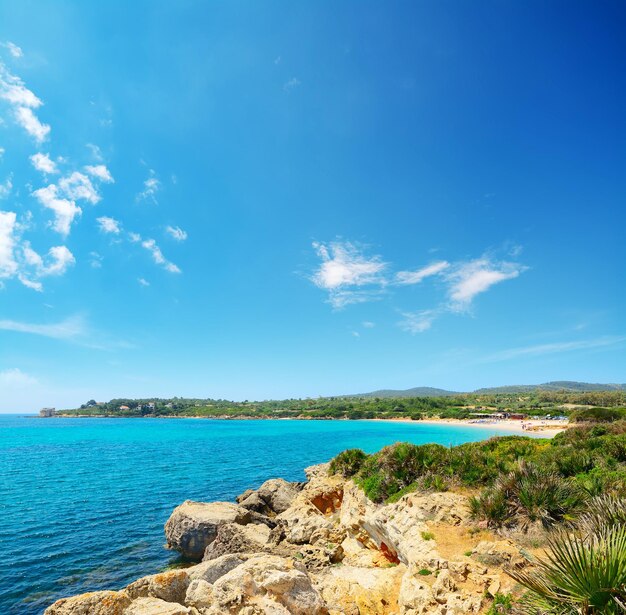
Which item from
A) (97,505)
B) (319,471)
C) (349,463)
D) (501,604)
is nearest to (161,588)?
(501,604)

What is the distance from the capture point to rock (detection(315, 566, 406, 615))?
10.6 m

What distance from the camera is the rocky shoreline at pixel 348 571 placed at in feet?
29.4

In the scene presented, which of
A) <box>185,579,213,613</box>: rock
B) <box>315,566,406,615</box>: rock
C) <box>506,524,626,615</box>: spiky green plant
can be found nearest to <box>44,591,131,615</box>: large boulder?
<box>185,579,213,613</box>: rock

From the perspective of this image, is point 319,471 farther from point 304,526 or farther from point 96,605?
point 96,605

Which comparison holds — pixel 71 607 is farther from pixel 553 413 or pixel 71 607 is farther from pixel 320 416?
pixel 320 416

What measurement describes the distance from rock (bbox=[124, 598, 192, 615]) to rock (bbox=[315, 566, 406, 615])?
4.66 m

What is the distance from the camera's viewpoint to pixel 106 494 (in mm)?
33344

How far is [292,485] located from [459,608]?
25.2 meters

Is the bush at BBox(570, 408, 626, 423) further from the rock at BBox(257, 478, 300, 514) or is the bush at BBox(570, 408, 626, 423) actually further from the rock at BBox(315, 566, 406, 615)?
the rock at BBox(315, 566, 406, 615)

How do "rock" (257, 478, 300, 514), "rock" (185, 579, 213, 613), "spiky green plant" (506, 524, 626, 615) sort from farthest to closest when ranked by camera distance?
"rock" (257, 478, 300, 514)
"rock" (185, 579, 213, 613)
"spiky green plant" (506, 524, 626, 615)

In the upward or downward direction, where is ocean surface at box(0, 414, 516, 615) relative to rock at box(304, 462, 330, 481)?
downward

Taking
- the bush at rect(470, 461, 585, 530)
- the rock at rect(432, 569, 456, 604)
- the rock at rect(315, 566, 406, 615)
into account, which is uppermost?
the bush at rect(470, 461, 585, 530)

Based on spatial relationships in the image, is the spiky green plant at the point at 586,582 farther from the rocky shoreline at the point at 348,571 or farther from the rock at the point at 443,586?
the rock at the point at 443,586

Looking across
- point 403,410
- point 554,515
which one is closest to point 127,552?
point 554,515
